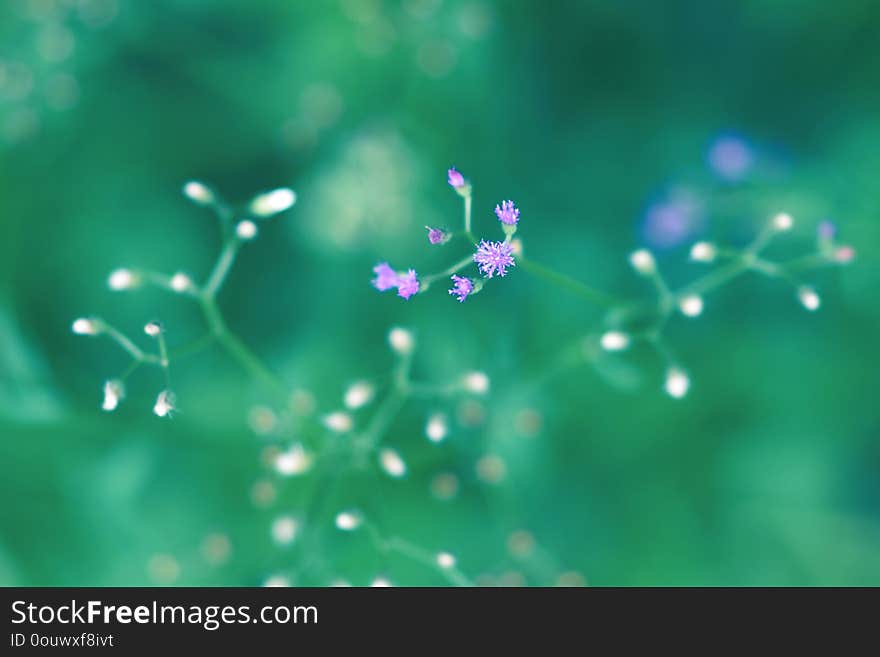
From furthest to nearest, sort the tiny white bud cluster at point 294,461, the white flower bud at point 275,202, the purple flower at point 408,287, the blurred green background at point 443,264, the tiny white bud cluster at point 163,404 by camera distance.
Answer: the blurred green background at point 443,264, the tiny white bud cluster at point 294,461, the white flower bud at point 275,202, the tiny white bud cluster at point 163,404, the purple flower at point 408,287

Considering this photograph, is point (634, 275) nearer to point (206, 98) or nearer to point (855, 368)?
point (855, 368)

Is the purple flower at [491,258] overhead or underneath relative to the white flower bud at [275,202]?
underneath

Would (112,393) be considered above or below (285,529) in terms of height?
above

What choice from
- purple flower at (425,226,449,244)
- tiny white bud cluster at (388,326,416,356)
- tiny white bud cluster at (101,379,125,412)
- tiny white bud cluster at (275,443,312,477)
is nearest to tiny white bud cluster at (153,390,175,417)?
tiny white bud cluster at (101,379,125,412)

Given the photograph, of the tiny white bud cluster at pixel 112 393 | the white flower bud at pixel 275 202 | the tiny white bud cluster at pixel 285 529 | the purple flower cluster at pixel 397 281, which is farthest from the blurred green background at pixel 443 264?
the purple flower cluster at pixel 397 281

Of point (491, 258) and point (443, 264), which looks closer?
point (491, 258)

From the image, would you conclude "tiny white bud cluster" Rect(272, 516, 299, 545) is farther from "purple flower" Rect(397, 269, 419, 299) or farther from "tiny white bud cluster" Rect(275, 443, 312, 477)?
"purple flower" Rect(397, 269, 419, 299)

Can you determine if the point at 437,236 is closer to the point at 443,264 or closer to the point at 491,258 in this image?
the point at 491,258

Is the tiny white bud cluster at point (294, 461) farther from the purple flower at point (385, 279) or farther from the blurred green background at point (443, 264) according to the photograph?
the purple flower at point (385, 279)

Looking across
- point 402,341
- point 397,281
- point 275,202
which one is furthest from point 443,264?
point 397,281
